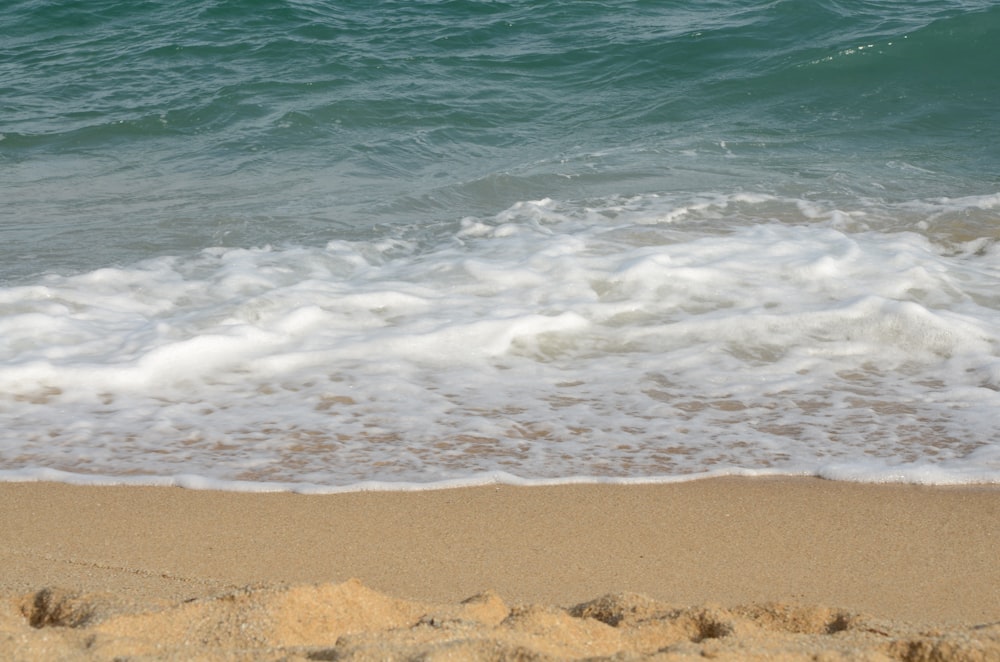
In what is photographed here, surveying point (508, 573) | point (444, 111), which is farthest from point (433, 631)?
point (444, 111)

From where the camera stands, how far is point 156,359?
164 inches

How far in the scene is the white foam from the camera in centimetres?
332

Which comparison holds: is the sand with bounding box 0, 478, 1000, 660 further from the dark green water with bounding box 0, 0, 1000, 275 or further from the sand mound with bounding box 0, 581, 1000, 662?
the dark green water with bounding box 0, 0, 1000, 275

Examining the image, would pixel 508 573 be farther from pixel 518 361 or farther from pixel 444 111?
pixel 444 111

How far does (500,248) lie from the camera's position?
5828 millimetres

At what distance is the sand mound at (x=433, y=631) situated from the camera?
183cm

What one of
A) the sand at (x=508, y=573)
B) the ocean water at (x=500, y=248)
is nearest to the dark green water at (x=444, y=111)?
the ocean water at (x=500, y=248)

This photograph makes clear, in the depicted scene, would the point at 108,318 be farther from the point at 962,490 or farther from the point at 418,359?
the point at 962,490

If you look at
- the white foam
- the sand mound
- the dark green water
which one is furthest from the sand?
the dark green water

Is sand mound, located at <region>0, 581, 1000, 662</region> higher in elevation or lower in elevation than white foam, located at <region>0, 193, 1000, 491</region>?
higher

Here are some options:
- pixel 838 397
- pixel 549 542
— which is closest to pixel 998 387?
pixel 838 397

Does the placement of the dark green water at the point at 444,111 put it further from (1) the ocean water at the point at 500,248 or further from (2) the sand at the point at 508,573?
(2) the sand at the point at 508,573

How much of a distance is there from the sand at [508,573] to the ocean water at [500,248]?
0.19 meters

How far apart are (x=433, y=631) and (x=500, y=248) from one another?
3.99 meters
